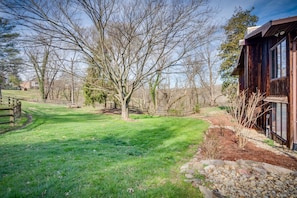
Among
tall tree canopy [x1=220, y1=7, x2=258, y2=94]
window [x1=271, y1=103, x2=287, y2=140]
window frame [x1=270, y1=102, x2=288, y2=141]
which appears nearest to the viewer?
window frame [x1=270, y1=102, x2=288, y2=141]

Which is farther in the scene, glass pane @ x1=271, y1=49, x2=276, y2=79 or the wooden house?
glass pane @ x1=271, y1=49, x2=276, y2=79

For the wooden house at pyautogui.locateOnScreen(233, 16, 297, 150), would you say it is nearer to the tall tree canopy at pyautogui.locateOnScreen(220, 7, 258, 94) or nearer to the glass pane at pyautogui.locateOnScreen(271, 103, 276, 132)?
Result: the glass pane at pyautogui.locateOnScreen(271, 103, 276, 132)

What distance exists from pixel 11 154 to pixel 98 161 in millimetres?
2623

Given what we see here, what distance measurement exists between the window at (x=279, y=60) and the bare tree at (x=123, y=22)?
449cm

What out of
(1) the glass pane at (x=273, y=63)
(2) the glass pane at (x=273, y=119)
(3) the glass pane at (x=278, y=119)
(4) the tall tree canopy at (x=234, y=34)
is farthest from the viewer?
(4) the tall tree canopy at (x=234, y=34)

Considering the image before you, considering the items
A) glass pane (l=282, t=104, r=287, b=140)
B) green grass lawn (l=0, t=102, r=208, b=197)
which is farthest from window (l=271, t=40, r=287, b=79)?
green grass lawn (l=0, t=102, r=208, b=197)

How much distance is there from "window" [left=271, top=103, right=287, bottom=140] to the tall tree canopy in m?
12.0

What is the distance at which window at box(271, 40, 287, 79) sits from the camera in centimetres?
726

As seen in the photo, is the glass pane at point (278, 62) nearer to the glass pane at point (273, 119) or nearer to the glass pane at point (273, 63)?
the glass pane at point (273, 63)

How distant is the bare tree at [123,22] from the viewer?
33.7ft

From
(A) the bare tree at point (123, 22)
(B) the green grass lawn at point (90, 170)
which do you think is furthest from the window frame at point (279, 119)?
(A) the bare tree at point (123, 22)

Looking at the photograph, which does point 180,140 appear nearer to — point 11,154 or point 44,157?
point 44,157

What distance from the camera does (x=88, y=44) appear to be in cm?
1260

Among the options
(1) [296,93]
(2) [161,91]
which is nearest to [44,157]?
(1) [296,93]
